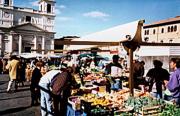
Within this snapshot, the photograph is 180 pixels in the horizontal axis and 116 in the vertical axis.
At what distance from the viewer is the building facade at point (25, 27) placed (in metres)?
56.3

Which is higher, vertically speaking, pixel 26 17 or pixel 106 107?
pixel 26 17

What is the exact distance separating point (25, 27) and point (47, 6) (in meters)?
8.55

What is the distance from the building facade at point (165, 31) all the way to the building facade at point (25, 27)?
66.3ft

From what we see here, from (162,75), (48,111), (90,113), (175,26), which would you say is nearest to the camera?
(90,113)

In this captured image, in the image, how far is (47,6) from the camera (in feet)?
211

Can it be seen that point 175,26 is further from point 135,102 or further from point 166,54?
point 135,102

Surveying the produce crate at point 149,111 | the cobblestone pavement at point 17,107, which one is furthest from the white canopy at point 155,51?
the produce crate at point 149,111

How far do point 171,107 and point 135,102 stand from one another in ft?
2.83

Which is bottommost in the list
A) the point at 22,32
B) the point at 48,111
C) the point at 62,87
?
the point at 48,111

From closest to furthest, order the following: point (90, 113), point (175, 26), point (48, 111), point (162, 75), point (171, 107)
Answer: point (171, 107) → point (90, 113) → point (48, 111) → point (162, 75) → point (175, 26)

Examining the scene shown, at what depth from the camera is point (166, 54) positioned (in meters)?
18.3

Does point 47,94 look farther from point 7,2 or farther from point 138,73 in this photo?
point 7,2

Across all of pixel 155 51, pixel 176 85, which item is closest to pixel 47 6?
pixel 155 51

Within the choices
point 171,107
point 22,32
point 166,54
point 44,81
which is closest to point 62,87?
point 44,81
